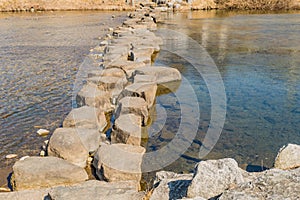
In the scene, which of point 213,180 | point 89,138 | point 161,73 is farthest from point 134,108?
point 213,180

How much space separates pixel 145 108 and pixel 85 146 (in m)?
1.27

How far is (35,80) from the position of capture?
745 cm

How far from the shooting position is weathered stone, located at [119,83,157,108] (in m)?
5.35

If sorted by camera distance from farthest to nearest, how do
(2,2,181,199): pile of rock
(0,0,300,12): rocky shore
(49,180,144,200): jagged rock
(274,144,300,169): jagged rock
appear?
1. (0,0,300,12): rocky shore
2. (2,2,181,199): pile of rock
3. (274,144,300,169): jagged rock
4. (49,180,144,200): jagged rock

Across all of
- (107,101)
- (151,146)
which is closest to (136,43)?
(107,101)

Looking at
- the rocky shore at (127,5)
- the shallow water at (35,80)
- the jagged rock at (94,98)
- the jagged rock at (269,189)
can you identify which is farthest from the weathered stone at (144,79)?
the rocky shore at (127,5)

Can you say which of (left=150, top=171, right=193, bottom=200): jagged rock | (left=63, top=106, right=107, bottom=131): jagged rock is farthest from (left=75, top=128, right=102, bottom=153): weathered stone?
(left=150, top=171, right=193, bottom=200): jagged rock

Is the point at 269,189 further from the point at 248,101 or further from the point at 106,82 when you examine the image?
the point at 106,82

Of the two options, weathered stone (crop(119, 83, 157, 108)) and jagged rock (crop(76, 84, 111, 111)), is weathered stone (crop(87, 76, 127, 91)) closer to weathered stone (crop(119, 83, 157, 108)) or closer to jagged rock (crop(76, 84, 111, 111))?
jagged rock (crop(76, 84, 111, 111))

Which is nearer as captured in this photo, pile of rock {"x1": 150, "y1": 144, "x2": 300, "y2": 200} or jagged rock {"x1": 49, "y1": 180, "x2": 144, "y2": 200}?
pile of rock {"x1": 150, "y1": 144, "x2": 300, "y2": 200}

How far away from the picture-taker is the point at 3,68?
8.51 metres

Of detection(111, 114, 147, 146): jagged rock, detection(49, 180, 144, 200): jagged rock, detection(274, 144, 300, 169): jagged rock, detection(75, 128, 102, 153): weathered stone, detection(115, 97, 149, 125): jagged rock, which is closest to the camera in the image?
detection(49, 180, 144, 200): jagged rock

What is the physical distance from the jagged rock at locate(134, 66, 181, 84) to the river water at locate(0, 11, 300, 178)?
32cm

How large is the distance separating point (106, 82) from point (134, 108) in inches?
51.3
